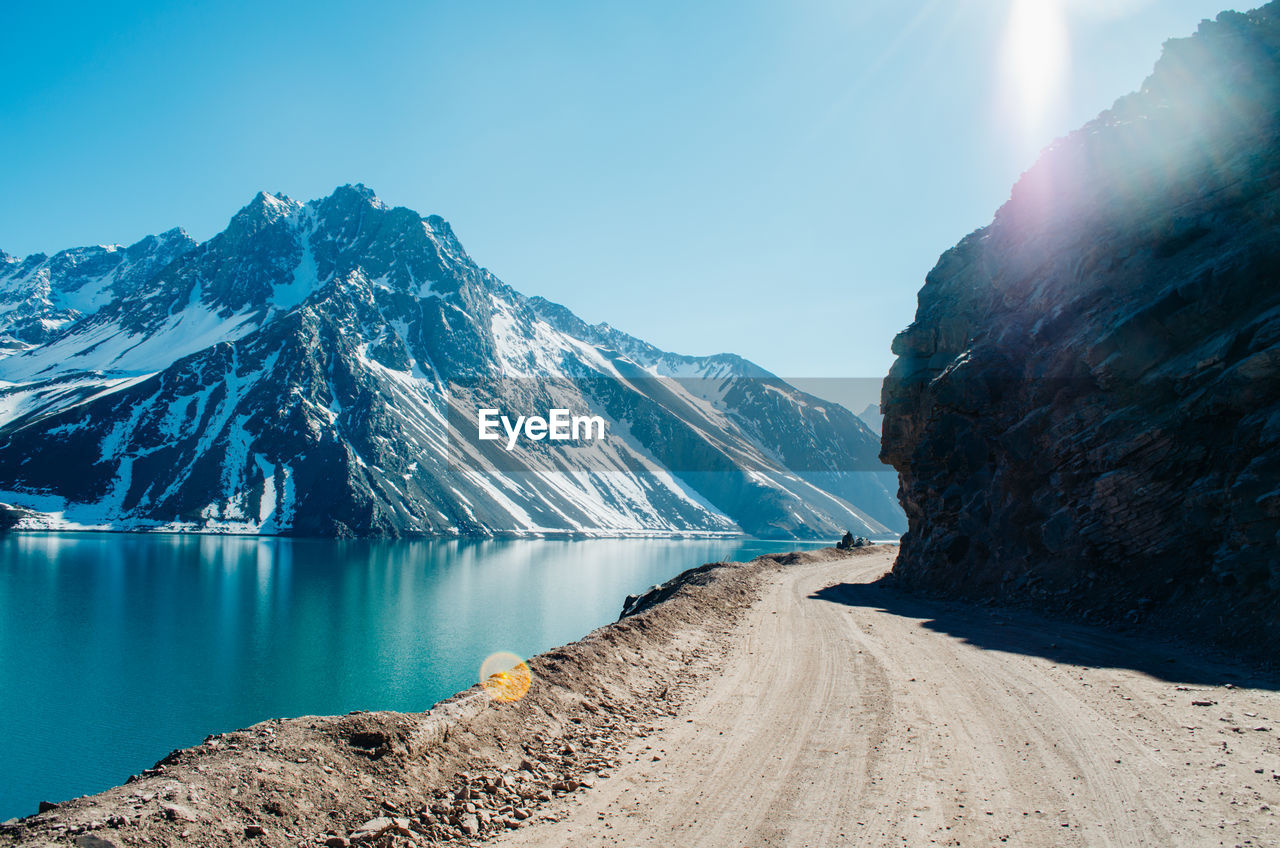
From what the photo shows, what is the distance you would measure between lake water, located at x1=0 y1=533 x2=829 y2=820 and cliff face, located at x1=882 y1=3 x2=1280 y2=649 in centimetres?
2781

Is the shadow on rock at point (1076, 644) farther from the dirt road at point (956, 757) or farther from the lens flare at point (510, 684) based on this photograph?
the lens flare at point (510, 684)

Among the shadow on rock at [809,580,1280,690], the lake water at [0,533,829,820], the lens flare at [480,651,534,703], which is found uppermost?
the lens flare at [480,651,534,703]

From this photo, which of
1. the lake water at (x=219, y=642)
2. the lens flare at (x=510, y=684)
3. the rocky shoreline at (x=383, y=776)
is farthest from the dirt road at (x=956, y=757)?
the lake water at (x=219, y=642)

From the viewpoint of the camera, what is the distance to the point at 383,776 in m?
9.12

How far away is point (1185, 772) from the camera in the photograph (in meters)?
9.78

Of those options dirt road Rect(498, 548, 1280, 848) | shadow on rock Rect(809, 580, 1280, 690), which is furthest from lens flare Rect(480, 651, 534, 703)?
shadow on rock Rect(809, 580, 1280, 690)

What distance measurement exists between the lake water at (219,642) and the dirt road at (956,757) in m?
24.9

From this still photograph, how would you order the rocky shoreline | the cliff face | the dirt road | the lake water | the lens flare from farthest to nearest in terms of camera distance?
1. the lake water
2. the cliff face
3. the lens flare
4. the dirt road
5. the rocky shoreline

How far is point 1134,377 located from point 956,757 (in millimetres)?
18836

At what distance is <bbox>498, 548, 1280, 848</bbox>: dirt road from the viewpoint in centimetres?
846

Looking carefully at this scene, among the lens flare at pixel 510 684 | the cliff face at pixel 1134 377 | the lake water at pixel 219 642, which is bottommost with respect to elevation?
the lake water at pixel 219 642

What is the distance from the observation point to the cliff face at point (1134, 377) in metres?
19.3

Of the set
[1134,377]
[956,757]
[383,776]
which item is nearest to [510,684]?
[383,776]

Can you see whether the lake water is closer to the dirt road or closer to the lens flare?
the lens flare
